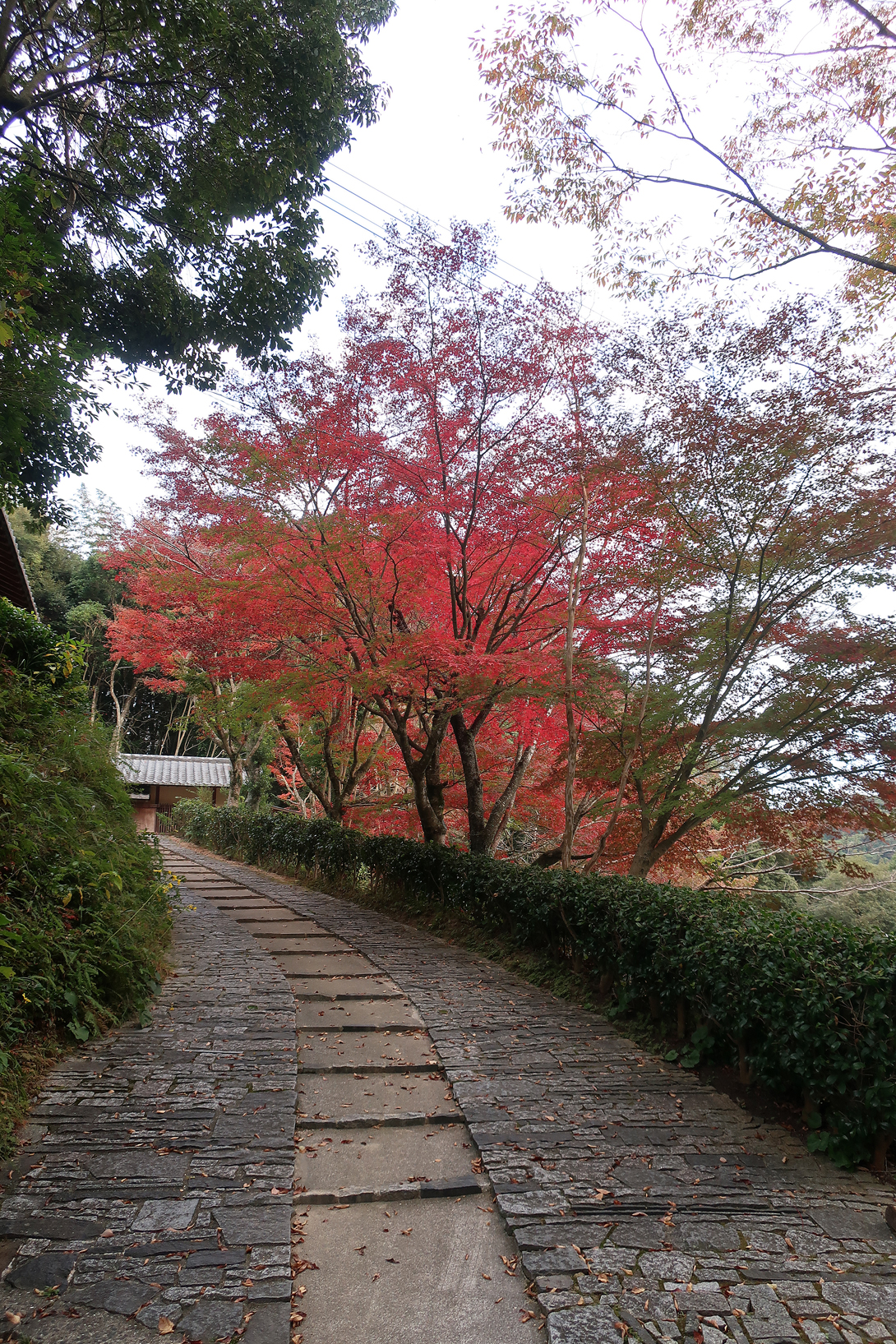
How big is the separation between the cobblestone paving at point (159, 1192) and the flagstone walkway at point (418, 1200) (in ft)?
0.04

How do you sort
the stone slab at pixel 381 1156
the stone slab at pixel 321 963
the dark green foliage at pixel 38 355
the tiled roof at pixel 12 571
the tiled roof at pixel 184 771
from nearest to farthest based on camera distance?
the stone slab at pixel 381 1156 → the dark green foliage at pixel 38 355 → the stone slab at pixel 321 963 → the tiled roof at pixel 12 571 → the tiled roof at pixel 184 771

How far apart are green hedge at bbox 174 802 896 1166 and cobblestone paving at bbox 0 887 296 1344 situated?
2565 mm

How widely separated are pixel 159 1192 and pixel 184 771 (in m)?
24.5

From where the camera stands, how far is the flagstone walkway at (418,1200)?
2609 millimetres

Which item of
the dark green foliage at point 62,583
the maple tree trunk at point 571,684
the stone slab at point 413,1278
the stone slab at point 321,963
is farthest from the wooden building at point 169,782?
the stone slab at point 413,1278

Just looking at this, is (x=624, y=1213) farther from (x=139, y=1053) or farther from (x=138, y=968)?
(x=138, y=968)

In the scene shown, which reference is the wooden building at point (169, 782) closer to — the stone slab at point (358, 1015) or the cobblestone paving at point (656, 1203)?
the stone slab at point (358, 1015)

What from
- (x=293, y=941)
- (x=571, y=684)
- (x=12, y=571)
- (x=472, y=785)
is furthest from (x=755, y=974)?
(x=12, y=571)

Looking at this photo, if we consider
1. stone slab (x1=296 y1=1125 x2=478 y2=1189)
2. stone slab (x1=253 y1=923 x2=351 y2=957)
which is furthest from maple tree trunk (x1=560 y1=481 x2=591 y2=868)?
stone slab (x1=296 y1=1125 x2=478 y2=1189)

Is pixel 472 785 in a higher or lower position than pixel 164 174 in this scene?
lower

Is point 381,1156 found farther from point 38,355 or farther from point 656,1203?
point 38,355

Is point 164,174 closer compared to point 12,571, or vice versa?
point 164,174

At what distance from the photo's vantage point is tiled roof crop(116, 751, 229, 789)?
2561cm

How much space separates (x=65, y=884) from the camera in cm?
511
